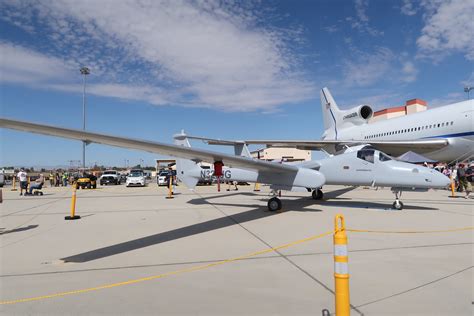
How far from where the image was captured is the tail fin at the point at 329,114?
34.2 metres

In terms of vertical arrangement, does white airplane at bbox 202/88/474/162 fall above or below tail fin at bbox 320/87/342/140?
below

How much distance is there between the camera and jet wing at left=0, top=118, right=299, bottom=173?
496cm

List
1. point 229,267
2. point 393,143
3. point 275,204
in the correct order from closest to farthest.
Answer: point 229,267 < point 275,204 < point 393,143

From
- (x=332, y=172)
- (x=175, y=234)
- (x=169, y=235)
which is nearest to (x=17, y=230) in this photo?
(x=169, y=235)

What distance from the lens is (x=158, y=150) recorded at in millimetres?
7031

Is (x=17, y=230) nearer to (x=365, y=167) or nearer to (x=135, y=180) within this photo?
(x=365, y=167)

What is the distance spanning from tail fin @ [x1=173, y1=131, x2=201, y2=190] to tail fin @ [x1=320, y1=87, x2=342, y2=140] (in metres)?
25.0

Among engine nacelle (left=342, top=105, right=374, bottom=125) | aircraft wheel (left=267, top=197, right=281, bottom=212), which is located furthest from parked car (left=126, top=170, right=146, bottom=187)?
engine nacelle (left=342, top=105, right=374, bottom=125)

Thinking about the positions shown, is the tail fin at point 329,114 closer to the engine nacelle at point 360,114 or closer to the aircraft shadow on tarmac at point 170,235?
the engine nacelle at point 360,114

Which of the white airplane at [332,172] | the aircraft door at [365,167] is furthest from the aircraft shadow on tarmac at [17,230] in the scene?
the aircraft door at [365,167]

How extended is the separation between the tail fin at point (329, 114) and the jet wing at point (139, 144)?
87.2 ft

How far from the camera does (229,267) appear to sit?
4766mm

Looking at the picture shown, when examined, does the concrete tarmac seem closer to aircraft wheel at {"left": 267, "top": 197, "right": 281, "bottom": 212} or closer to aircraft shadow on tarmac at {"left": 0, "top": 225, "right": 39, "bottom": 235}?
aircraft shadow on tarmac at {"left": 0, "top": 225, "right": 39, "bottom": 235}

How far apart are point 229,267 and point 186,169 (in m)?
8.53
